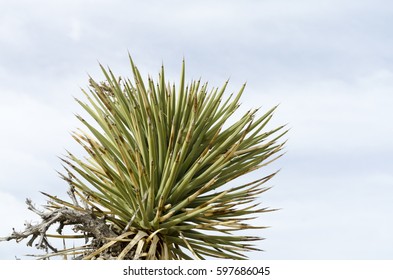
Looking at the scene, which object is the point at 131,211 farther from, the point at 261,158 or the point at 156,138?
the point at 261,158

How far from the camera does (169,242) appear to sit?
6953 mm

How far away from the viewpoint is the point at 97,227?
21.6ft

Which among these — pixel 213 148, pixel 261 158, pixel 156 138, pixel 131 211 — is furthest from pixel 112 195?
pixel 261 158

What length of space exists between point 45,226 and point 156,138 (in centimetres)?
154
